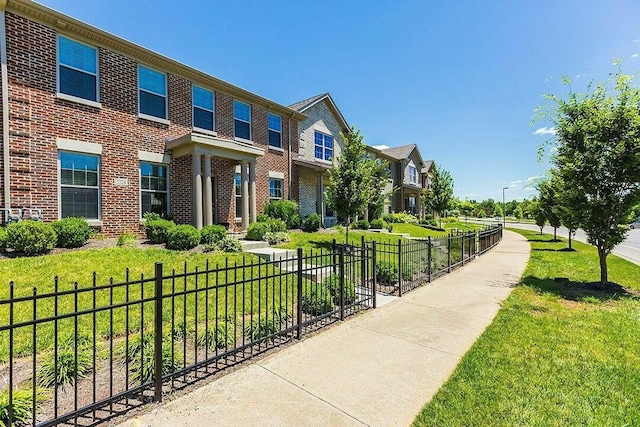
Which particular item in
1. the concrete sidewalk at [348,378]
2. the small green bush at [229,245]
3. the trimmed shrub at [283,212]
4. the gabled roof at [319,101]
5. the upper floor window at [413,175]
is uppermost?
the gabled roof at [319,101]

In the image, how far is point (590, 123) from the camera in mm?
8359

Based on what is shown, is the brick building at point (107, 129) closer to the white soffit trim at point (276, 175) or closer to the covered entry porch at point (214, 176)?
the covered entry porch at point (214, 176)

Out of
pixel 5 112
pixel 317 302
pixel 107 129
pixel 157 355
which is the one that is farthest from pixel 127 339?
pixel 107 129

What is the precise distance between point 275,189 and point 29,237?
10.9 m

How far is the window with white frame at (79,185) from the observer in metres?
9.84

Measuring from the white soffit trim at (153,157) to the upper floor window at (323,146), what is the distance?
10.4 meters

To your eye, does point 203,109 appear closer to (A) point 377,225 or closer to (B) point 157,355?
(B) point 157,355

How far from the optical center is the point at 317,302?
19.7 ft

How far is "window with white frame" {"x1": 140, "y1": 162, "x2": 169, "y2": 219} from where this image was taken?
38.7 feet

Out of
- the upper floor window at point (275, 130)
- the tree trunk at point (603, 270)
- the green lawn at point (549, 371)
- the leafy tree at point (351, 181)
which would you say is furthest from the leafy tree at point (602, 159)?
the upper floor window at point (275, 130)

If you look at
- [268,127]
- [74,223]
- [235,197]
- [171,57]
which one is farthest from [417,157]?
[74,223]

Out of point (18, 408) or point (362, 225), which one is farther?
point (362, 225)

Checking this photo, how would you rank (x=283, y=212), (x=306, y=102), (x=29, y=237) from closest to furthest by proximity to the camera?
(x=29, y=237), (x=283, y=212), (x=306, y=102)

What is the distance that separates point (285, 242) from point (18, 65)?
31.7ft
